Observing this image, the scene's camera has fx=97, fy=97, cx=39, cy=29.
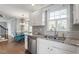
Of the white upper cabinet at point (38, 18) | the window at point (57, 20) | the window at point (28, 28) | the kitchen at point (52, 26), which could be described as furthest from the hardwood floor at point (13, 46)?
the window at point (57, 20)

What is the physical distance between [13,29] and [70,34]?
1.15 m

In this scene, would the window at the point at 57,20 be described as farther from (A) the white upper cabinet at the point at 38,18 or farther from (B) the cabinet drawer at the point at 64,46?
(B) the cabinet drawer at the point at 64,46

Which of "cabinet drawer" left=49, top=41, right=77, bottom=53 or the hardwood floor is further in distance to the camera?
the hardwood floor

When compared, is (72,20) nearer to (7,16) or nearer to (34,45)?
(34,45)

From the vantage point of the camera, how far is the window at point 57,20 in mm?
1923

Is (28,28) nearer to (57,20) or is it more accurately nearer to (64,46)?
(57,20)

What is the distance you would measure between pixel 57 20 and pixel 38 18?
0.39m

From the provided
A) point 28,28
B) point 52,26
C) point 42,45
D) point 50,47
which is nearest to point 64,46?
point 50,47

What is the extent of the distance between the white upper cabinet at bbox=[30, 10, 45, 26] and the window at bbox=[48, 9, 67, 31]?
14 centimetres

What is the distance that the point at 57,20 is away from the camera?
1957 mm

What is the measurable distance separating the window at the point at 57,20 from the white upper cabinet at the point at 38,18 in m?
0.14

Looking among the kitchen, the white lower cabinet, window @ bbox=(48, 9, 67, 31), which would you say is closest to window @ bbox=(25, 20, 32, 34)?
the kitchen

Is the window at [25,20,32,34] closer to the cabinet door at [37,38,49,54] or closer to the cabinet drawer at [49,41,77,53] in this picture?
the cabinet door at [37,38,49,54]

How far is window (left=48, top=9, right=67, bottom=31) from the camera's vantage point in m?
1.92
